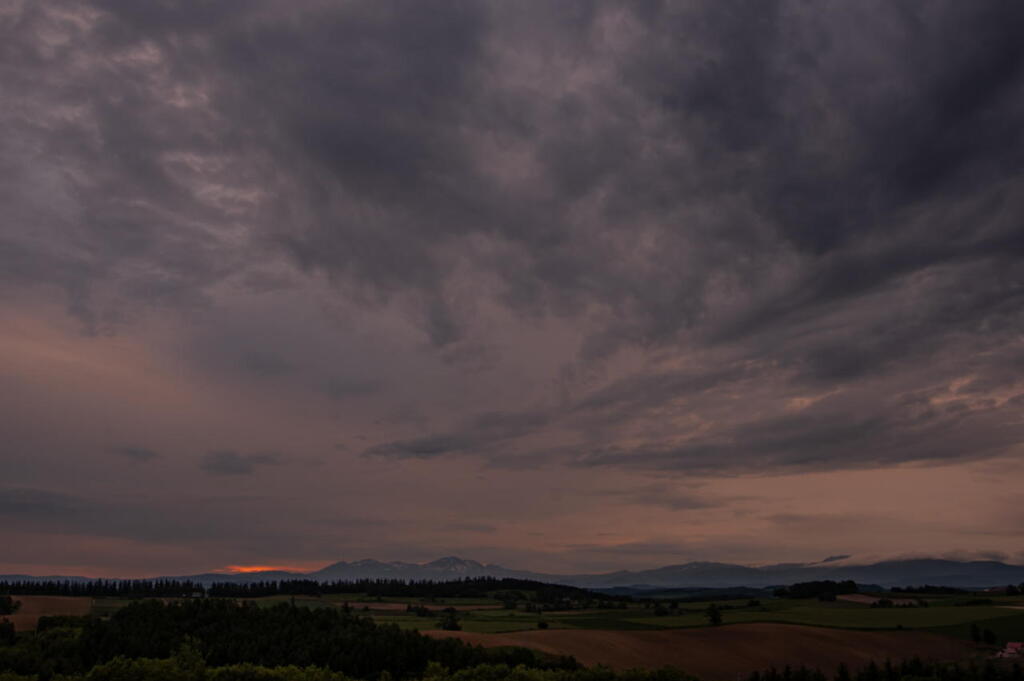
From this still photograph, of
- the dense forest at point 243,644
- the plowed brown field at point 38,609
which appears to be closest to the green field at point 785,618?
the dense forest at point 243,644

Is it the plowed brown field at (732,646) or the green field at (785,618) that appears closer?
the plowed brown field at (732,646)

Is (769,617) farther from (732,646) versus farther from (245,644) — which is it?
(245,644)

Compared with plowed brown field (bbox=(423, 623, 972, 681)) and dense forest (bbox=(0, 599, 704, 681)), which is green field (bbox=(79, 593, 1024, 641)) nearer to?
plowed brown field (bbox=(423, 623, 972, 681))

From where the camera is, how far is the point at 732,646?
381 ft

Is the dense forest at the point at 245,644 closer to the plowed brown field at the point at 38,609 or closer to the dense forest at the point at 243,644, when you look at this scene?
the dense forest at the point at 243,644

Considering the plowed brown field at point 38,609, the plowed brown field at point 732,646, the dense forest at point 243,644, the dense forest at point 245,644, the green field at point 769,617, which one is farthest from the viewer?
the plowed brown field at point 38,609

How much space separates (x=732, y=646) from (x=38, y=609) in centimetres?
13351

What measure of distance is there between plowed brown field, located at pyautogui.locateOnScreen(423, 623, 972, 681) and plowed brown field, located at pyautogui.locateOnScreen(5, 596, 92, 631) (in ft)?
244

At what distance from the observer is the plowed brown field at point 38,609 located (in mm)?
131750

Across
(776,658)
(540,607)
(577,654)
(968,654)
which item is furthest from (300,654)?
(540,607)

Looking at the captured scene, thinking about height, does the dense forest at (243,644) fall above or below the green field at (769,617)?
above

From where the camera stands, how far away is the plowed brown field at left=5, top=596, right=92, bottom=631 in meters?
132

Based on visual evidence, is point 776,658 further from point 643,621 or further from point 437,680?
point 437,680

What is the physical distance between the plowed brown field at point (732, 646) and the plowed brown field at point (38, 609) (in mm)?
74297
